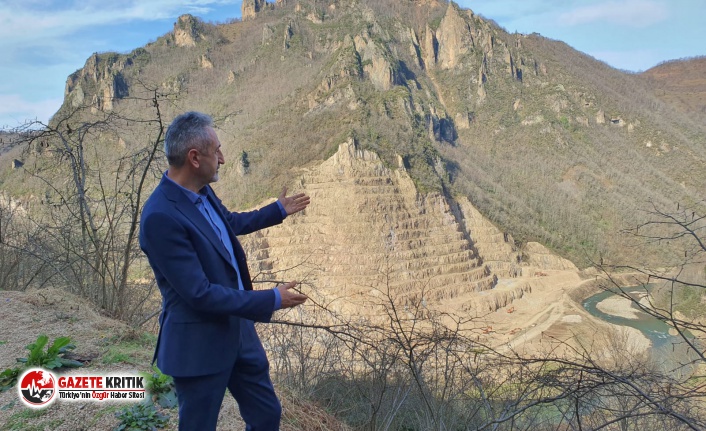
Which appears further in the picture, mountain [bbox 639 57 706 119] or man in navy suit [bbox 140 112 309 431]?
mountain [bbox 639 57 706 119]

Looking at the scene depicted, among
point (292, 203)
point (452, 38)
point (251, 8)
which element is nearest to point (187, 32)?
point (251, 8)

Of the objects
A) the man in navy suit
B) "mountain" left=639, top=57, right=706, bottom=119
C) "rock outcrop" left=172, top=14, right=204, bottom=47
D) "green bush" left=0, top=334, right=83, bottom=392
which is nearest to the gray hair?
the man in navy suit

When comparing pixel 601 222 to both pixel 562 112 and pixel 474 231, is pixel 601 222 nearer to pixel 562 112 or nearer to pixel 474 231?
pixel 474 231

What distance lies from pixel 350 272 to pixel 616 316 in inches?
875

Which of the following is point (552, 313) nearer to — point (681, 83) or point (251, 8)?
point (251, 8)

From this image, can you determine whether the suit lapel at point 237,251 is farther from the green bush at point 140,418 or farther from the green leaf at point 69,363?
the green leaf at point 69,363

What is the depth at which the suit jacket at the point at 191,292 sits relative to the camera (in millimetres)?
1613

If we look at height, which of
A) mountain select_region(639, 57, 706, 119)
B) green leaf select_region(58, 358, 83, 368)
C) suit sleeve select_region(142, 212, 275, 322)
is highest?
mountain select_region(639, 57, 706, 119)

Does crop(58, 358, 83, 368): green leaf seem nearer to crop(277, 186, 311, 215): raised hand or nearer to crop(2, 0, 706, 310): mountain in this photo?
crop(277, 186, 311, 215): raised hand

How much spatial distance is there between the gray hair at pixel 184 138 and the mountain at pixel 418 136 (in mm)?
3272

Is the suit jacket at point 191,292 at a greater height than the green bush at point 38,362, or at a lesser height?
greater

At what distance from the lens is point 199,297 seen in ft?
5.21

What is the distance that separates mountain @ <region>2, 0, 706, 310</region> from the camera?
101ft

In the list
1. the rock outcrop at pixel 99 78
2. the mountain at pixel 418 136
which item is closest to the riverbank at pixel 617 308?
the mountain at pixel 418 136
